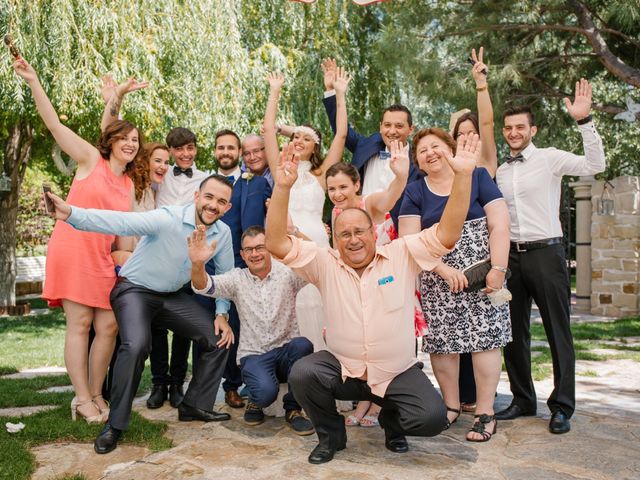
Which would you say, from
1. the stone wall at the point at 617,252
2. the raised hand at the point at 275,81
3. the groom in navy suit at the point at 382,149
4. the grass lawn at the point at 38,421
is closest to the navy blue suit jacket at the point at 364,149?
the groom in navy suit at the point at 382,149

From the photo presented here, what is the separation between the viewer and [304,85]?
11.4m

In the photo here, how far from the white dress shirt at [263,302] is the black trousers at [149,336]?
0.64 feet

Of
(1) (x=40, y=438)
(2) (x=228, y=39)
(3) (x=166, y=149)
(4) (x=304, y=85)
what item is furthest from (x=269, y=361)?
(4) (x=304, y=85)

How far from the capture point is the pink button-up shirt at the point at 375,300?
134 inches

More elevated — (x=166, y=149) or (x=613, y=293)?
(x=166, y=149)

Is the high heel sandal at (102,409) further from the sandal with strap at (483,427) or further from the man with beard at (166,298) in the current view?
the sandal with strap at (483,427)

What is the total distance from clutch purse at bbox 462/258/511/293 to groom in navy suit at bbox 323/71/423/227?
26.9 inches

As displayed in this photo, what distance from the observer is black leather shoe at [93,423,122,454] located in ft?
11.8

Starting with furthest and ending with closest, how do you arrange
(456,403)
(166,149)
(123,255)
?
(166,149) → (123,255) → (456,403)

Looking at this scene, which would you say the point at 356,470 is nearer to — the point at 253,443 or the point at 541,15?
the point at 253,443

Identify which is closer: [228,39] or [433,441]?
[433,441]

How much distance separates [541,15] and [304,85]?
4137mm

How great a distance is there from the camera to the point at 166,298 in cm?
412

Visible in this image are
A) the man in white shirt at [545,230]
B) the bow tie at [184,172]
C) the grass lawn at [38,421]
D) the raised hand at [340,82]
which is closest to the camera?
the grass lawn at [38,421]
